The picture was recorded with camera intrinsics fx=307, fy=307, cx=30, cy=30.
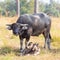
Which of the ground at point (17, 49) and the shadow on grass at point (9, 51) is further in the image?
the shadow on grass at point (9, 51)

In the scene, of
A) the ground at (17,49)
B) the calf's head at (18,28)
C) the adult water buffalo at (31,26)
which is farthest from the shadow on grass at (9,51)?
the calf's head at (18,28)

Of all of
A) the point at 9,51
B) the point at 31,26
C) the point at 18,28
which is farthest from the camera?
the point at 31,26

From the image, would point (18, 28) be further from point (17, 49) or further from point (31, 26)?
point (17, 49)

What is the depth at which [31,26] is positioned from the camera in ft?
37.0

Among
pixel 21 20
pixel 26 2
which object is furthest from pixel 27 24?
pixel 26 2

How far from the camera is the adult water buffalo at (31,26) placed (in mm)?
10570

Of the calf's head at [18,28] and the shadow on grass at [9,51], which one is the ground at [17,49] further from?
the calf's head at [18,28]

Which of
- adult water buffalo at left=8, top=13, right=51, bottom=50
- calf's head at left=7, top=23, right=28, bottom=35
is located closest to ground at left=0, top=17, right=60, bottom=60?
adult water buffalo at left=8, top=13, right=51, bottom=50

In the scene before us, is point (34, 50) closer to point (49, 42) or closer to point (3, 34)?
point (49, 42)

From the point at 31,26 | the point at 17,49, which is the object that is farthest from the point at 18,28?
the point at 17,49

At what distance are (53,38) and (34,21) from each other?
2.36m

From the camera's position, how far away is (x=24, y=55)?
10.5m

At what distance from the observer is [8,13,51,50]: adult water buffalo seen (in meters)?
10.6

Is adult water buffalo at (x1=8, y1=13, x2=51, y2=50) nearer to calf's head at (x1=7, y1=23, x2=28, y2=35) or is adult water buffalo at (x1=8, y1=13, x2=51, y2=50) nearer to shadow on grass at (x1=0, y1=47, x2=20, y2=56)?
calf's head at (x1=7, y1=23, x2=28, y2=35)
